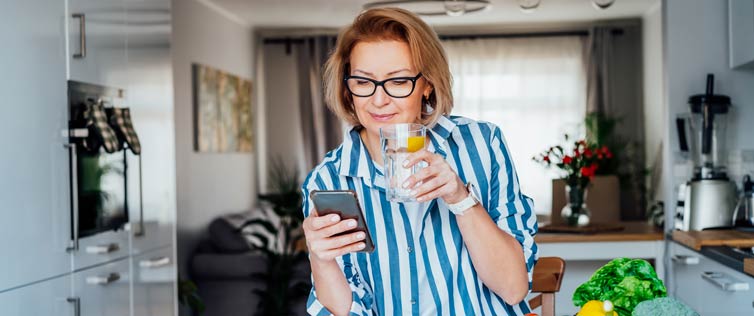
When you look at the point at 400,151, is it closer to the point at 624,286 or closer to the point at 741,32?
the point at 624,286

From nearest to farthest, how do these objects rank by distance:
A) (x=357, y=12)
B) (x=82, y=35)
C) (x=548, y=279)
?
(x=548, y=279) → (x=82, y=35) → (x=357, y=12)

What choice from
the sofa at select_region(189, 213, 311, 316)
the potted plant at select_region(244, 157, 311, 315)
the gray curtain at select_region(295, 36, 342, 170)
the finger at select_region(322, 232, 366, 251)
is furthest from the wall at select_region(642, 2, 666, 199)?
the finger at select_region(322, 232, 366, 251)

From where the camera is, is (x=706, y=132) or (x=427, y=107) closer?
(x=427, y=107)

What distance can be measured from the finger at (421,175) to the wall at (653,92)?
6727 mm

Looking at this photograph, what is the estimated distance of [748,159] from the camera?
3.77 meters

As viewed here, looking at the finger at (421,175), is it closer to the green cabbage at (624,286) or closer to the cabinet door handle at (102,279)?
the green cabbage at (624,286)

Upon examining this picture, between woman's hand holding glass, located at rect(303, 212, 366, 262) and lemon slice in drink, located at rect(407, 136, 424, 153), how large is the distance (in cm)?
14

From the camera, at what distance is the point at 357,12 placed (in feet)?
26.0

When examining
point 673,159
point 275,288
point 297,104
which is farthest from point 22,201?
point 297,104

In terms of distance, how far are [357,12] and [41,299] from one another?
561 centimetres

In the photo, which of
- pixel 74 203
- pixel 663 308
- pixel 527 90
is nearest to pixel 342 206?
pixel 663 308

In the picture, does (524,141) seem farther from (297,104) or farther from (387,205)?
(387,205)

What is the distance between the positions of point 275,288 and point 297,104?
3998 mm

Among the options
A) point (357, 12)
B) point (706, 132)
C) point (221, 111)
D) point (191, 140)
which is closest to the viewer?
point (706, 132)
